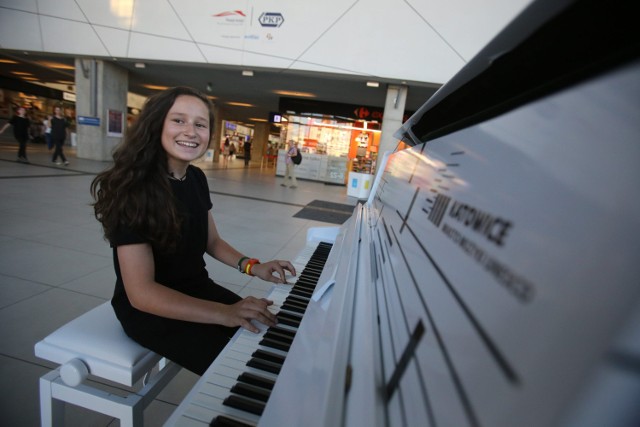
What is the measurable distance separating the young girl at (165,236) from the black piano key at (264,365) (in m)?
0.16

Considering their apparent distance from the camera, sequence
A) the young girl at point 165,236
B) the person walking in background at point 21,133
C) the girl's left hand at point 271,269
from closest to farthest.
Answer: the young girl at point 165,236 < the girl's left hand at point 271,269 < the person walking in background at point 21,133

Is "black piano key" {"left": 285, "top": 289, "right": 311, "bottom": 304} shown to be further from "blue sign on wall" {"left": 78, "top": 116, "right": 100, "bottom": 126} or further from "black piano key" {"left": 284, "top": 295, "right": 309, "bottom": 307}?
"blue sign on wall" {"left": 78, "top": 116, "right": 100, "bottom": 126}

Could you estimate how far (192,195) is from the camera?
4.99ft

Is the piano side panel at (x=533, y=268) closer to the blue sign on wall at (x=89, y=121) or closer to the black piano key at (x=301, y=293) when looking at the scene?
the black piano key at (x=301, y=293)

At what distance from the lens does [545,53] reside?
57 centimetres

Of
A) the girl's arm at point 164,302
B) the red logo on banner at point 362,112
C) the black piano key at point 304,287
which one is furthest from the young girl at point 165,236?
the red logo on banner at point 362,112

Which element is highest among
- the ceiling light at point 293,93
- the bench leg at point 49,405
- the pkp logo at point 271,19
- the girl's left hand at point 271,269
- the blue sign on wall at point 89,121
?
the pkp logo at point 271,19

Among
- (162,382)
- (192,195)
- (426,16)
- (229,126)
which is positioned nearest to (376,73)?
(426,16)

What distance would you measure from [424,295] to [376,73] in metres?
9.39

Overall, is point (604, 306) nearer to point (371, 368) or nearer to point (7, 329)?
point (371, 368)

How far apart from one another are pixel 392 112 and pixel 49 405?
10.4 metres

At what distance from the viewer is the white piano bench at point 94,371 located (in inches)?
43.6

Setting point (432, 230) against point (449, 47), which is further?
point (449, 47)

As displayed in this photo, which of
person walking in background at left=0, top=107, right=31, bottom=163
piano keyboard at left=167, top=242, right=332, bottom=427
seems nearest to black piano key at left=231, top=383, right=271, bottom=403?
piano keyboard at left=167, top=242, right=332, bottom=427
